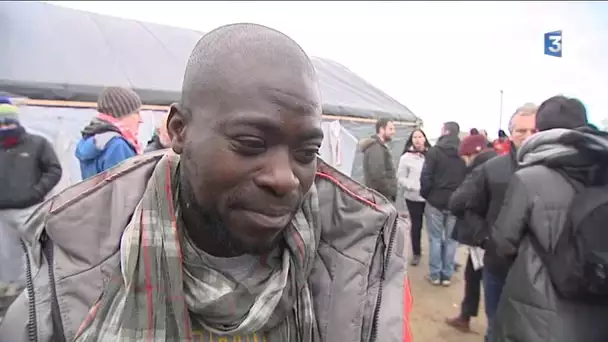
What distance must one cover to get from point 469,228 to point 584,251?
1.22 m

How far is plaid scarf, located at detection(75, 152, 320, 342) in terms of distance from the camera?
2.85 feet

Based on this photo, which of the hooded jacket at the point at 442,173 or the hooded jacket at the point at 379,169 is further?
the hooded jacket at the point at 379,169

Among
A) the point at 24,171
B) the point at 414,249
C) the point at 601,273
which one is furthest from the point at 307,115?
the point at 414,249

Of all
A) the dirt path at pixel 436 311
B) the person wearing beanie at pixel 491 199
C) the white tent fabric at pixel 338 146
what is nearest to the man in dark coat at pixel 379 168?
the dirt path at pixel 436 311

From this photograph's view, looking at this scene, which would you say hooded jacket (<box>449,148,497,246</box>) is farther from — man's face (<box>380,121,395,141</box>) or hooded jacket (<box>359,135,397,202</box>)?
man's face (<box>380,121,395,141</box>)

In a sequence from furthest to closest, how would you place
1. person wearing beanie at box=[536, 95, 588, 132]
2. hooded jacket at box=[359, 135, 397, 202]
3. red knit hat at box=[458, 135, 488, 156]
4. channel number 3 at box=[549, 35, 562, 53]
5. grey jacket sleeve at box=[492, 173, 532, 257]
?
hooded jacket at box=[359, 135, 397, 202]
red knit hat at box=[458, 135, 488, 156]
channel number 3 at box=[549, 35, 562, 53]
person wearing beanie at box=[536, 95, 588, 132]
grey jacket sleeve at box=[492, 173, 532, 257]

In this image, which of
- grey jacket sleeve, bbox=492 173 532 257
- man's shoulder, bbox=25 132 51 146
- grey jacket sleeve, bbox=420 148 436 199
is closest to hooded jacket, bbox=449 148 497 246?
Result: grey jacket sleeve, bbox=492 173 532 257

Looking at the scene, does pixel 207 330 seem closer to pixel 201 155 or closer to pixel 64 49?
pixel 201 155

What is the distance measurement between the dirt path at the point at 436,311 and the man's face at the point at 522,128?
1.84 m

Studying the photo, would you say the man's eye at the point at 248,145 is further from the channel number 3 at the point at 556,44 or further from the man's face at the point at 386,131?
the man's face at the point at 386,131

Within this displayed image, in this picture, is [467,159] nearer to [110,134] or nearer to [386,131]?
[386,131]

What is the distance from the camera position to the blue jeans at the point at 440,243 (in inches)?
186

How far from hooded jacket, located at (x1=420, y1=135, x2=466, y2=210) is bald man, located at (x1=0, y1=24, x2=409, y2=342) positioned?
12.3ft

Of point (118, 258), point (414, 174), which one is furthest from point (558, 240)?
point (414, 174)
